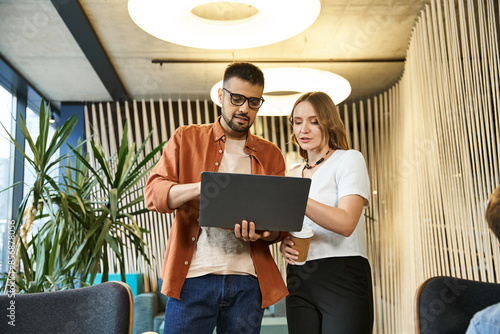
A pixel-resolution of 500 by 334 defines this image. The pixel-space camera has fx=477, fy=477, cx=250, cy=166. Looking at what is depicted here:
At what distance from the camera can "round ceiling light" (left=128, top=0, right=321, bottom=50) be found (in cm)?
301

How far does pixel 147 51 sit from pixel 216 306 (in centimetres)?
407

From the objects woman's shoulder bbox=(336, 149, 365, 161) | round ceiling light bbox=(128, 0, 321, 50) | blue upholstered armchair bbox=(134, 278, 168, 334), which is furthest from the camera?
blue upholstered armchair bbox=(134, 278, 168, 334)

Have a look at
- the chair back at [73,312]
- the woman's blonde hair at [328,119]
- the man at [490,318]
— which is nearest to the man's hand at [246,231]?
the chair back at [73,312]

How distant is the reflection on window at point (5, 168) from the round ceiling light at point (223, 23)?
2.89m

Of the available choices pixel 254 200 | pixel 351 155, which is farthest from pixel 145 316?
pixel 254 200

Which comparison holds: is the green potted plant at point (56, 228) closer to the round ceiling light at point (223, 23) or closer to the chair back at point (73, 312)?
the round ceiling light at point (223, 23)

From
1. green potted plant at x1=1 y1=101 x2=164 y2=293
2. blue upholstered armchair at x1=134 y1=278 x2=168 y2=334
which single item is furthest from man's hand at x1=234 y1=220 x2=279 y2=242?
blue upholstered armchair at x1=134 y1=278 x2=168 y2=334

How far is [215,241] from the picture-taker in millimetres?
1621

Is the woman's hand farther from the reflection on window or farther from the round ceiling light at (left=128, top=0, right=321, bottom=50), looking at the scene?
the reflection on window

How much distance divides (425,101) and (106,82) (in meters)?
3.82

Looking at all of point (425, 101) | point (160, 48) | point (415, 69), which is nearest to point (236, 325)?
point (425, 101)

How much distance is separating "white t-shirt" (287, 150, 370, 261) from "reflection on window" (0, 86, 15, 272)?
4592 mm

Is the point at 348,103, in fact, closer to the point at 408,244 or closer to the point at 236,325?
the point at 408,244

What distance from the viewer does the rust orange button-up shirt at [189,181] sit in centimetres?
156
